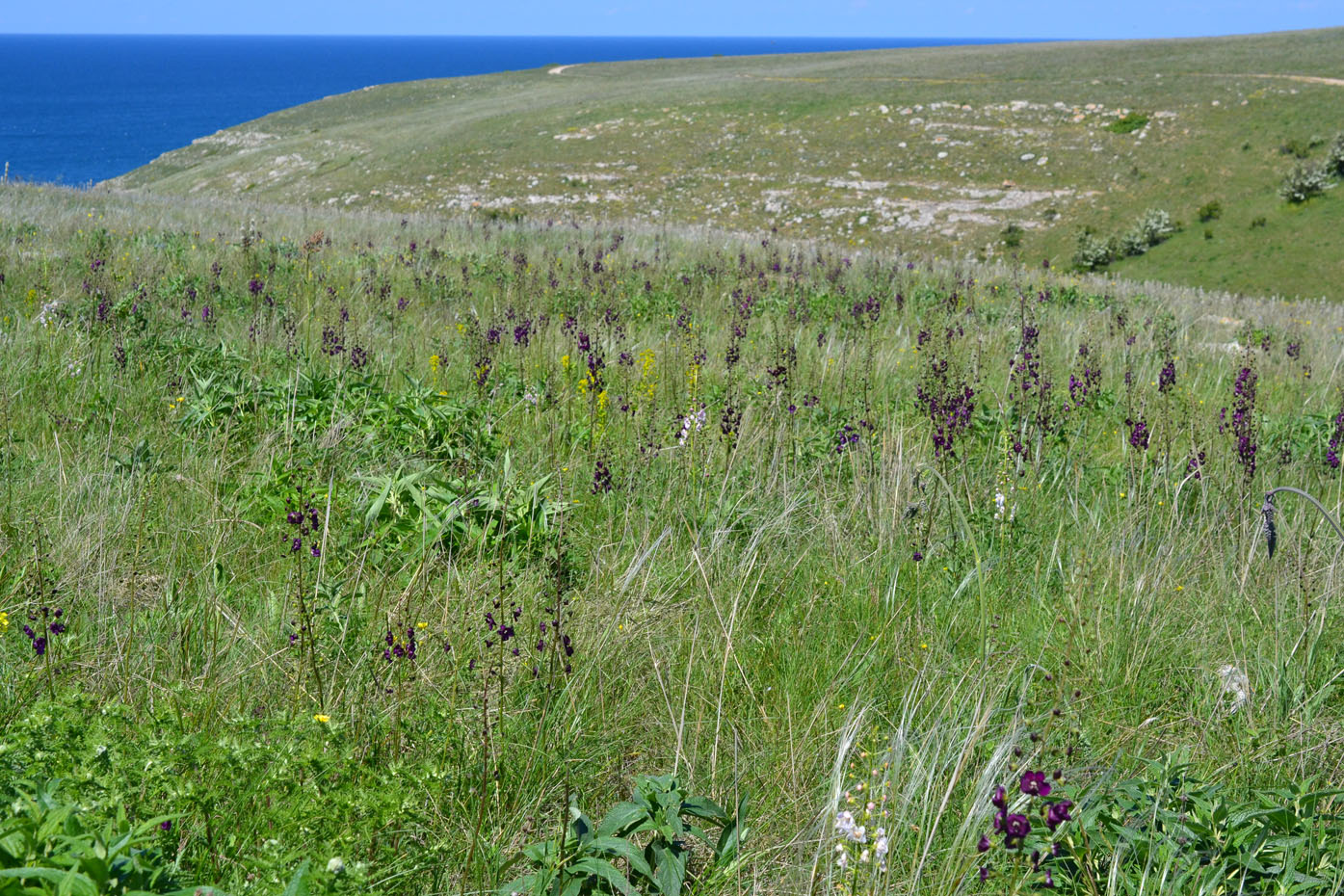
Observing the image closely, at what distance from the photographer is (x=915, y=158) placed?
35438 millimetres

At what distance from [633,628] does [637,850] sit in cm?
87

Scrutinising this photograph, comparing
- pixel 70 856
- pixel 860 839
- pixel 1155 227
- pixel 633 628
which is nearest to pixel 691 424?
pixel 633 628

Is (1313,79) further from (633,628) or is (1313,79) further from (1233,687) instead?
(633,628)

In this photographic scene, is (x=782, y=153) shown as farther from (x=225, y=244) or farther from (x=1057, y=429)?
(x=1057, y=429)

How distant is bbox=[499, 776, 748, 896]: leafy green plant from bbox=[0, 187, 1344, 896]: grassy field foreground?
0.04ft

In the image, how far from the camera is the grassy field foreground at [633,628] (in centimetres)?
169

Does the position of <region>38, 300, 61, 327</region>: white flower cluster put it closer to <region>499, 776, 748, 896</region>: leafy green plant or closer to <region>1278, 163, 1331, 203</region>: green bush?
<region>499, 776, 748, 896</region>: leafy green plant

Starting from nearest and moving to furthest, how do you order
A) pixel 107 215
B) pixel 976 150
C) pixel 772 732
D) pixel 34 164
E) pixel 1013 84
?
pixel 772 732
pixel 107 215
pixel 976 150
pixel 1013 84
pixel 34 164

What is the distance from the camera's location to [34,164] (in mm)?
62469

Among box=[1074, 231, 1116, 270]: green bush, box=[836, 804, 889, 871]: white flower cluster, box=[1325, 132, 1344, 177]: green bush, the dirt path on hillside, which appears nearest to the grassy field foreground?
box=[836, 804, 889, 871]: white flower cluster

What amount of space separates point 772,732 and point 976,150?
125 ft

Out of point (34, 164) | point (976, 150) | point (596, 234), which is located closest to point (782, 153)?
point (976, 150)

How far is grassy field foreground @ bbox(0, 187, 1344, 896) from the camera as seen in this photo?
5.53ft

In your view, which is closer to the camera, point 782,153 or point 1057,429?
point 1057,429
